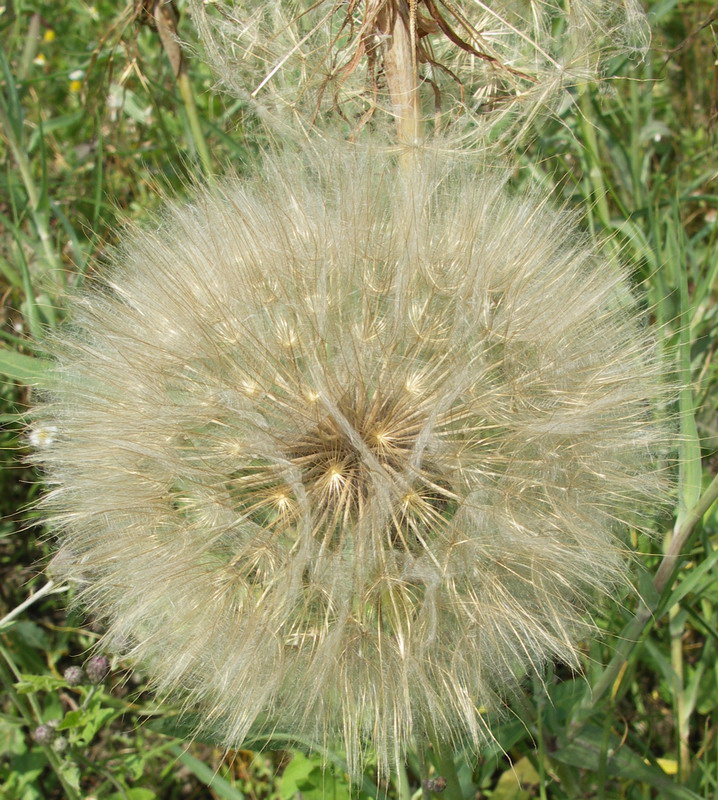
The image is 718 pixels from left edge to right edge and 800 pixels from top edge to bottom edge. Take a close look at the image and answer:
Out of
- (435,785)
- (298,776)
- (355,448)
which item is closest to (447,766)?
(435,785)

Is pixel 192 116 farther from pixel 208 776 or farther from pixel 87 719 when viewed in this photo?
pixel 208 776

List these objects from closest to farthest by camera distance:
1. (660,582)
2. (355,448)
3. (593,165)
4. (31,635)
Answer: (355,448), (660,582), (593,165), (31,635)

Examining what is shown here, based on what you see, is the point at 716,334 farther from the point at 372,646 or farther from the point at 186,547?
the point at 186,547

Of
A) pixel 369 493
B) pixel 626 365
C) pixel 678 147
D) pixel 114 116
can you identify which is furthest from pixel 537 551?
pixel 114 116

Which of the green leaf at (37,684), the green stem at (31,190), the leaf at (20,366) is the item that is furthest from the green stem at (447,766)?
the green stem at (31,190)

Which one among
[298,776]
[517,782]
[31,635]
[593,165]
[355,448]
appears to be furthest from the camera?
[31,635]

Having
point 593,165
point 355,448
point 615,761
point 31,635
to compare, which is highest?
point 355,448

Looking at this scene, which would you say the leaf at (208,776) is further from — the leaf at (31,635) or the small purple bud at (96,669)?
the leaf at (31,635)
